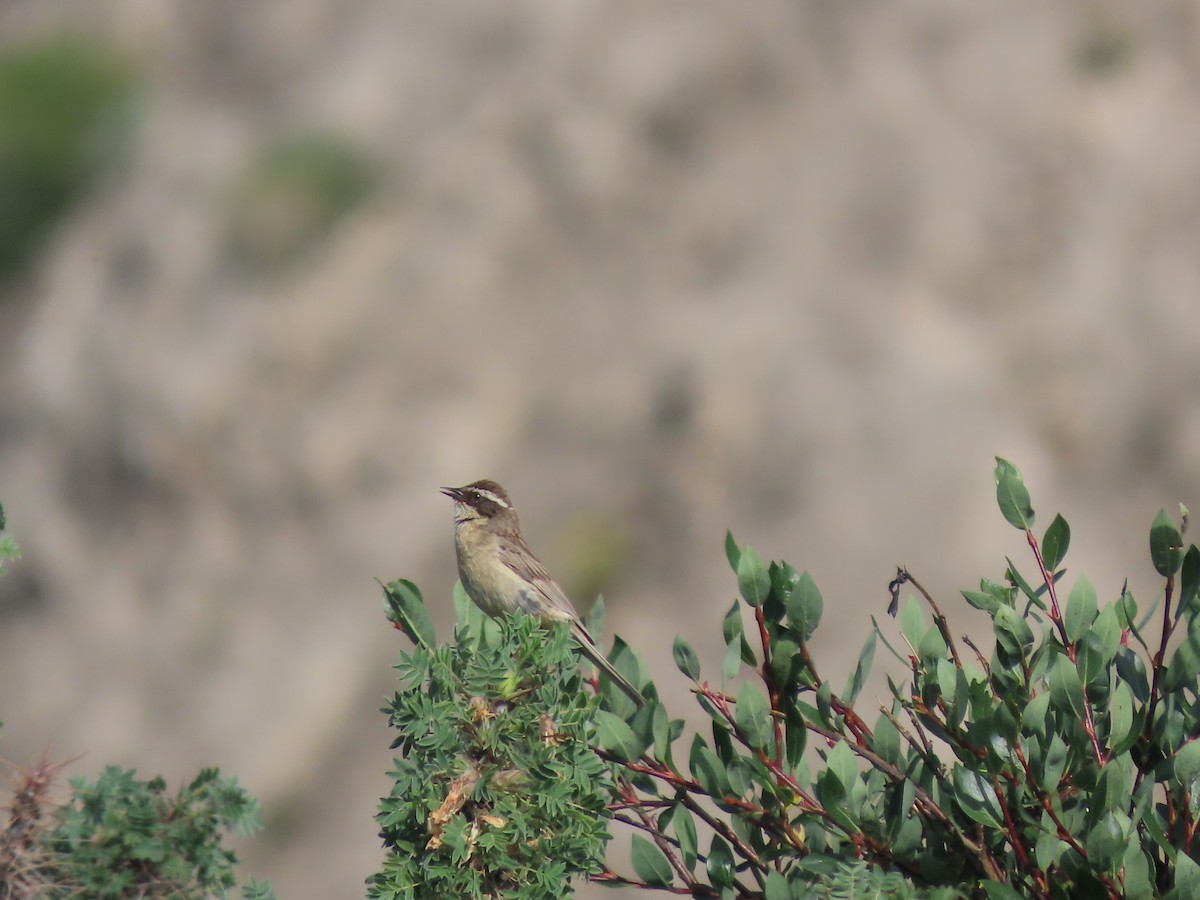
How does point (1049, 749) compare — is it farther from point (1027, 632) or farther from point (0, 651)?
point (0, 651)

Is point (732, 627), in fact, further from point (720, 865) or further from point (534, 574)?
point (534, 574)

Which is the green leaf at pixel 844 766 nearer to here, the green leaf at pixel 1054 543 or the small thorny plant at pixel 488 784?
the small thorny plant at pixel 488 784

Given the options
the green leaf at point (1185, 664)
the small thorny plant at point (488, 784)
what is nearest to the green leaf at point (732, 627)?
the small thorny plant at point (488, 784)

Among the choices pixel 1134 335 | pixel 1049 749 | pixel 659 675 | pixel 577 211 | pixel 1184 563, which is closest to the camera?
pixel 1049 749

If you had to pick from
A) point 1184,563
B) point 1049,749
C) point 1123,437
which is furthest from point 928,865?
point 1123,437

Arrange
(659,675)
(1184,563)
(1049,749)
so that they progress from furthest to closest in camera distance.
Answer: (659,675) → (1184,563) → (1049,749)

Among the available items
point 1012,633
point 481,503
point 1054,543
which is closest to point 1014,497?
point 1054,543

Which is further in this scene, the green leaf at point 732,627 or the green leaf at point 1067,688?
the green leaf at point 732,627
